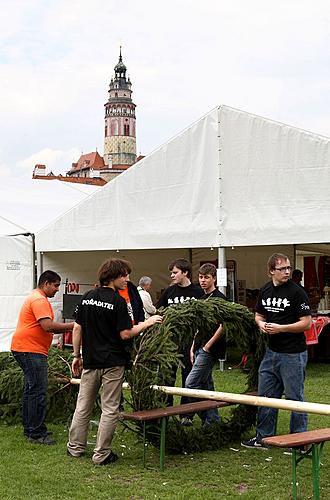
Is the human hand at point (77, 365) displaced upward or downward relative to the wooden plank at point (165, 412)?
upward

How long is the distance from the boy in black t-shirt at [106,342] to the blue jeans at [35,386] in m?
0.81

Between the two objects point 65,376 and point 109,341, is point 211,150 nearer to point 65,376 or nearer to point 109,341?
point 65,376

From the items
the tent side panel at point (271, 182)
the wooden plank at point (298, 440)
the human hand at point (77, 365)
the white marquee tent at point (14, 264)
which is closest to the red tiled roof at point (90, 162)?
the white marquee tent at point (14, 264)

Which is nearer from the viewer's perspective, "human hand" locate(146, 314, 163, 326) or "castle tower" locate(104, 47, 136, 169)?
"human hand" locate(146, 314, 163, 326)

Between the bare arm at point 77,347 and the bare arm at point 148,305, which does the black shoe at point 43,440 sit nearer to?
the bare arm at point 77,347

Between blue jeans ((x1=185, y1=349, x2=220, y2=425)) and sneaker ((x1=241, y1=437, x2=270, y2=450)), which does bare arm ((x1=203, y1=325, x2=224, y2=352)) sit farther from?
sneaker ((x1=241, y1=437, x2=270, y2=450))

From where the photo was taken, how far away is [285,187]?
35.2ft

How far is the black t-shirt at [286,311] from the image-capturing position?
5.95 meters

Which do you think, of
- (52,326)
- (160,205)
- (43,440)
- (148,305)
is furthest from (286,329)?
(160,205)

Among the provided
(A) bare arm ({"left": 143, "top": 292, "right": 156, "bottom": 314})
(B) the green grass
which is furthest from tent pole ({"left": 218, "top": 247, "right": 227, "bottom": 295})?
(B) the green grass

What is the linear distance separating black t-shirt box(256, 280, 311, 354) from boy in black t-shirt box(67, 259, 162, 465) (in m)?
0.92

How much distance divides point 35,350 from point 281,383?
2131 mm

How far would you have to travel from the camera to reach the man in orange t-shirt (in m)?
6.64

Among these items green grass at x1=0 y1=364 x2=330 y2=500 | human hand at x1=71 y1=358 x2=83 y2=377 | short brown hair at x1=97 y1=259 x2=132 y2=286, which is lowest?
green grass at x1=0 y1=364 x2=330 y2=500
